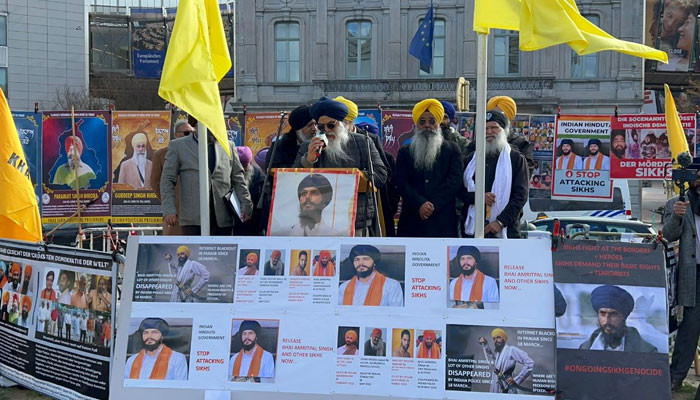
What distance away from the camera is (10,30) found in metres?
46.9

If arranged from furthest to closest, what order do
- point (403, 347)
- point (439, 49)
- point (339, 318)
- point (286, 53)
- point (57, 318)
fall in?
point (286, 53) < point (439, 49) < point (57, 318) < point (339, 318) < point (403, 347)

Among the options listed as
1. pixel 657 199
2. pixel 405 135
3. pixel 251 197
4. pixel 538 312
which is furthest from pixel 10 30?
pixel 538 312

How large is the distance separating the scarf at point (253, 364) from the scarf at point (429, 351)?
3.11 ft

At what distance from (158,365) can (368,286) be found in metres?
1.36

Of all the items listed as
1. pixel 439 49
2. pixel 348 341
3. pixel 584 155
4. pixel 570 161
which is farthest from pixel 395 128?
pixel 439 49

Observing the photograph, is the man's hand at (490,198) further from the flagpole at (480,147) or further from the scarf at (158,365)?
the scarf at (158,365)

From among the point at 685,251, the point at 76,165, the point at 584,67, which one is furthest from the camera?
the point at 584,67

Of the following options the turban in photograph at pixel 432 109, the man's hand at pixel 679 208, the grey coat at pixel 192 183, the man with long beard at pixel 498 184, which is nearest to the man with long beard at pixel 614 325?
the man with long beard at pixel 498 184

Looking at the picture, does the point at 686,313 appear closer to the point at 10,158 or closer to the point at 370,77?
the point at 10,158

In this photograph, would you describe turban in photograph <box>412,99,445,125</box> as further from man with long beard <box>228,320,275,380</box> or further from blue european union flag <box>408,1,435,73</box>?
blue european union flag <box>408,1,435,73</box>

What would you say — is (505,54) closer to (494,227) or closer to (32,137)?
(32,137)

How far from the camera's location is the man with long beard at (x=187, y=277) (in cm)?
468

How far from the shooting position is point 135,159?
11.1m

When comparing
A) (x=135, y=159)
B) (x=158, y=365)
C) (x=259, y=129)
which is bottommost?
(x=158, y=365)
